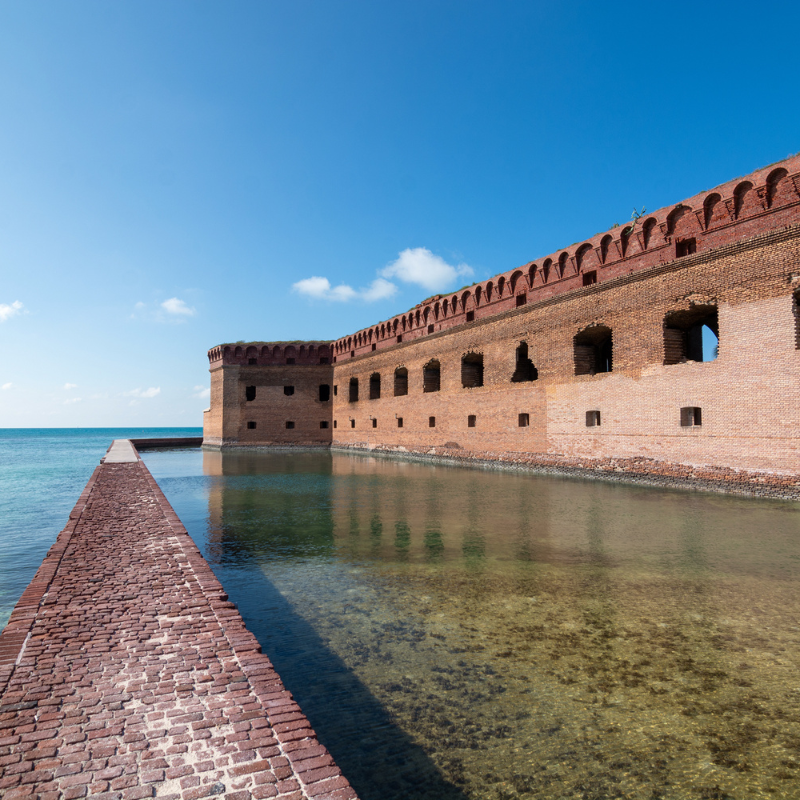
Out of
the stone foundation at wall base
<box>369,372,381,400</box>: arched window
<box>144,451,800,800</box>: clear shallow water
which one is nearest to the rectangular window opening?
the stone foundation at wall base

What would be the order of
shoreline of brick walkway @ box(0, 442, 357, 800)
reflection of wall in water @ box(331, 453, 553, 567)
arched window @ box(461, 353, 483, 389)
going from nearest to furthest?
shoreline of brick walkway @ box(0, 442, 357, 800) → reflection of wall in water @ box(331, 453, 553, 567) → arched window @ box(461, 353, 483, 389)

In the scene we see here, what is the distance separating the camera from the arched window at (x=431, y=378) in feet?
68.7

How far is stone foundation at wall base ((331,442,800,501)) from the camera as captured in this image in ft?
32.2

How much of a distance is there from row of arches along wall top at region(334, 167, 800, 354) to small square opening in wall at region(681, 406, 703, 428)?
3.55 metres

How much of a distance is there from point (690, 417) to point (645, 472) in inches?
63.0

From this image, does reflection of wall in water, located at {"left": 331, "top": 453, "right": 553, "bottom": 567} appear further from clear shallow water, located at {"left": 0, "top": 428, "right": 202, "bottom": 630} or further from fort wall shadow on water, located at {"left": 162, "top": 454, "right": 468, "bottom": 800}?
clear shallow water, located at {"left": 0, "top": 428, "right": 202, "bottom": 630}

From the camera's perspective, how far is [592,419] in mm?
13852

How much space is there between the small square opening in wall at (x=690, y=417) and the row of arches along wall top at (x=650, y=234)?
3.55 meters

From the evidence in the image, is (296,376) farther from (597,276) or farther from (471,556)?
(471,556)

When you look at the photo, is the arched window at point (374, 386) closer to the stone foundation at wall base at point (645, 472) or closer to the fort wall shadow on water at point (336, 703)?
the stone foundation at wall base at point (645, 472)

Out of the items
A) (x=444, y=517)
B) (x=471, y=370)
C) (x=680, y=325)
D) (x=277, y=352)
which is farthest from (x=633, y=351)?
(x=277, y=352)

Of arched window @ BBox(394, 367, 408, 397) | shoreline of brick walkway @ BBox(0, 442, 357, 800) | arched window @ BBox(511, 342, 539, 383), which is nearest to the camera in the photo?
shoreline of brick walkway @ BBox(0, 442, 357, 800)

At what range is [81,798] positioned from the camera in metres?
1.66

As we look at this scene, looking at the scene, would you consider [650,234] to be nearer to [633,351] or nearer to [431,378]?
[633,351]
